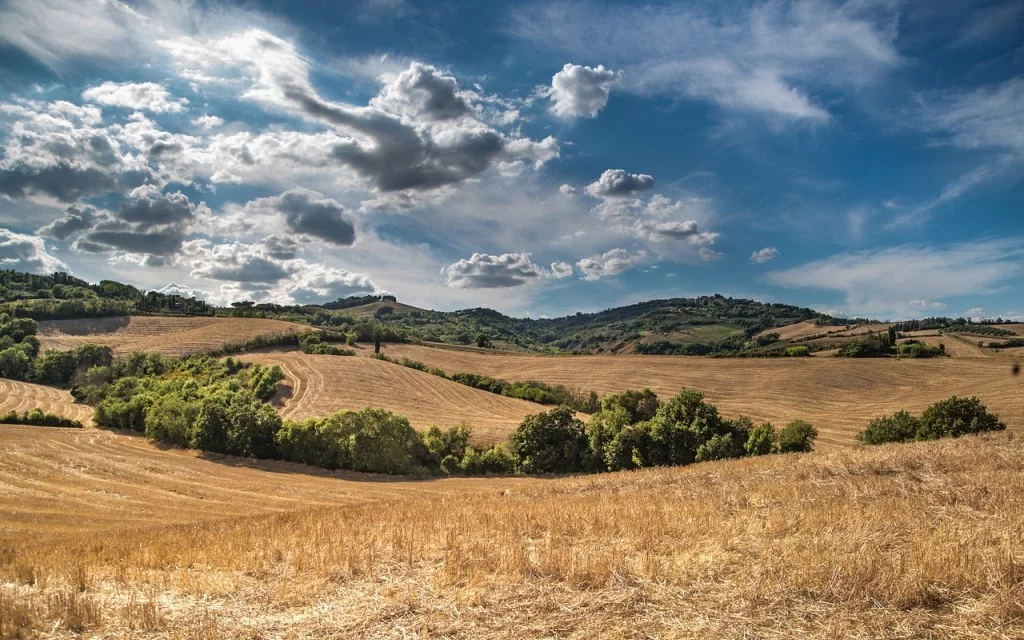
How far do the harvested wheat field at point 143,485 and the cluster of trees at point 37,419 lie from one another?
7.46 metres

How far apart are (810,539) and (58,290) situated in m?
231

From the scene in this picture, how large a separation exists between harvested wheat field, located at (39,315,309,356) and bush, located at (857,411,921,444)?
382 feet

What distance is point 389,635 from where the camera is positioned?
20.6 feet

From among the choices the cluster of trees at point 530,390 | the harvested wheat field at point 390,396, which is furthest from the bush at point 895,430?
the cluster of trees at point 530,390

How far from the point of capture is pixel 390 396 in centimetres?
8756

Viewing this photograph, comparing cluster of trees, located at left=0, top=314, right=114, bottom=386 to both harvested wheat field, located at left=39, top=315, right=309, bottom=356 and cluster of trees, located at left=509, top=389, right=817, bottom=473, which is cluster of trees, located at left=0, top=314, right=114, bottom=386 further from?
cluster of trees, located at left=509, top=389, right=817, bottom=473

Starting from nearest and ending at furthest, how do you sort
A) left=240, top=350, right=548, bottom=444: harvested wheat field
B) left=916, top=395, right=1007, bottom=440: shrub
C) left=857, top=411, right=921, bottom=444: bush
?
left=916, top=395, right=1007, bottom=440: shrub
left=857, top=411, right=921, bottom=444: bush
left=240, top=350, right=548, bottom=444: harvested wheat field

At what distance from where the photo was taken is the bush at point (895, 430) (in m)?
48.6

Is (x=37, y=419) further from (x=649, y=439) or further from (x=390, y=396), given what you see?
(x=649, y=439)

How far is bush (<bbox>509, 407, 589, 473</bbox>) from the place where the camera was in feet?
203

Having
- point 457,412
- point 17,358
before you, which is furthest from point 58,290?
point 457,412

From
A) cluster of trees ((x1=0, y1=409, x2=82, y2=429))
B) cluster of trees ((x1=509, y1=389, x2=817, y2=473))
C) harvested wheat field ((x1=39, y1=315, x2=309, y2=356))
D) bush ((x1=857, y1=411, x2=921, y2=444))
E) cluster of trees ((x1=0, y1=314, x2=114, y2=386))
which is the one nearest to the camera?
bush ((x1=857, y1=411, x2=921, y2=444))

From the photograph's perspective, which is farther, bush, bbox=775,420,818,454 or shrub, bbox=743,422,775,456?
shrub, bbox=743,422,775,456

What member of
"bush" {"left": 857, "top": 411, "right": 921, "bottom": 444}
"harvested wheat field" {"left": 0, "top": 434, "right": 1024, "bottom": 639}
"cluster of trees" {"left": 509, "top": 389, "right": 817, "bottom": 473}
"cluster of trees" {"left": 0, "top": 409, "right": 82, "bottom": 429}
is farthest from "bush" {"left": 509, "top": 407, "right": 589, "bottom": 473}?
"cluster of trees" {"left": 0, "top": 409, "right": 82, "bottom": 429}
